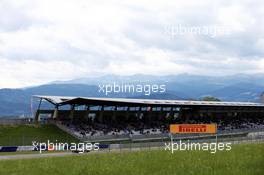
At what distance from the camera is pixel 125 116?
9781cm

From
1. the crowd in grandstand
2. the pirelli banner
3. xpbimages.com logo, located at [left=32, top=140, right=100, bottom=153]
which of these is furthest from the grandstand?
the pirelli banner

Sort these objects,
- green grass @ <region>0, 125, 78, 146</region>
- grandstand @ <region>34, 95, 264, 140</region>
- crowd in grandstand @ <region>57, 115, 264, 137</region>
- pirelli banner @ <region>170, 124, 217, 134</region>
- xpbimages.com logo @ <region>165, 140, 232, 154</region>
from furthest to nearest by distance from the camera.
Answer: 1. grandstand @ <region>34, 95, 264, 140</region>
2. crowd in grandstand @ <region>57, 115, 264, 137</region>
3. green grass @ <region>0, 125, 78, 146</region>
4. xpbimages.com logo @ <region>165, 140, 232, 154</region>
5. pirelli banner @ <region>170, 124, 217, 134</region>

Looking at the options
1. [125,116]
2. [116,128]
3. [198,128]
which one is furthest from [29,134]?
[198,128]

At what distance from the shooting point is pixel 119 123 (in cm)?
9131

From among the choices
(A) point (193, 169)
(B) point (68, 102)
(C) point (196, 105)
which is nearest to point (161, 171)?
(A) point (193, 169)

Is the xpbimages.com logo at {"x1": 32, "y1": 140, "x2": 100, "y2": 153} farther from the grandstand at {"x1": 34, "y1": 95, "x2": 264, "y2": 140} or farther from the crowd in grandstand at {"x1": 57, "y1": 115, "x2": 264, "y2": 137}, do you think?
the crowd in grandstand at {"x1": 57, "y1": 115, "x2": 264, "y2": 137}

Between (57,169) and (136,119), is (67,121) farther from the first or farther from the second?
(57,169)

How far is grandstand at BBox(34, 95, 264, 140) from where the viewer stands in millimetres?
80750

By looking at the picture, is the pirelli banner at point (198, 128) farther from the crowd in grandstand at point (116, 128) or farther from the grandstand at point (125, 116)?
the crowd in grandstand at point (116, 128)

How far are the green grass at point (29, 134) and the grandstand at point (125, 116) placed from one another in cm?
207

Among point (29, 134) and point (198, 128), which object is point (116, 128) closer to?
point (29, 134)

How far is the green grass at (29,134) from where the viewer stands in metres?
67.8

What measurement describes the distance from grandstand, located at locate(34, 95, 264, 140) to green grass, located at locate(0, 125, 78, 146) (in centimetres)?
207

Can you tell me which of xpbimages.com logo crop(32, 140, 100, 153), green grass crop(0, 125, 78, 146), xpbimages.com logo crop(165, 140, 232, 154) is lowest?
xpbimages.com logo crop(32, 140, 100, 153)
